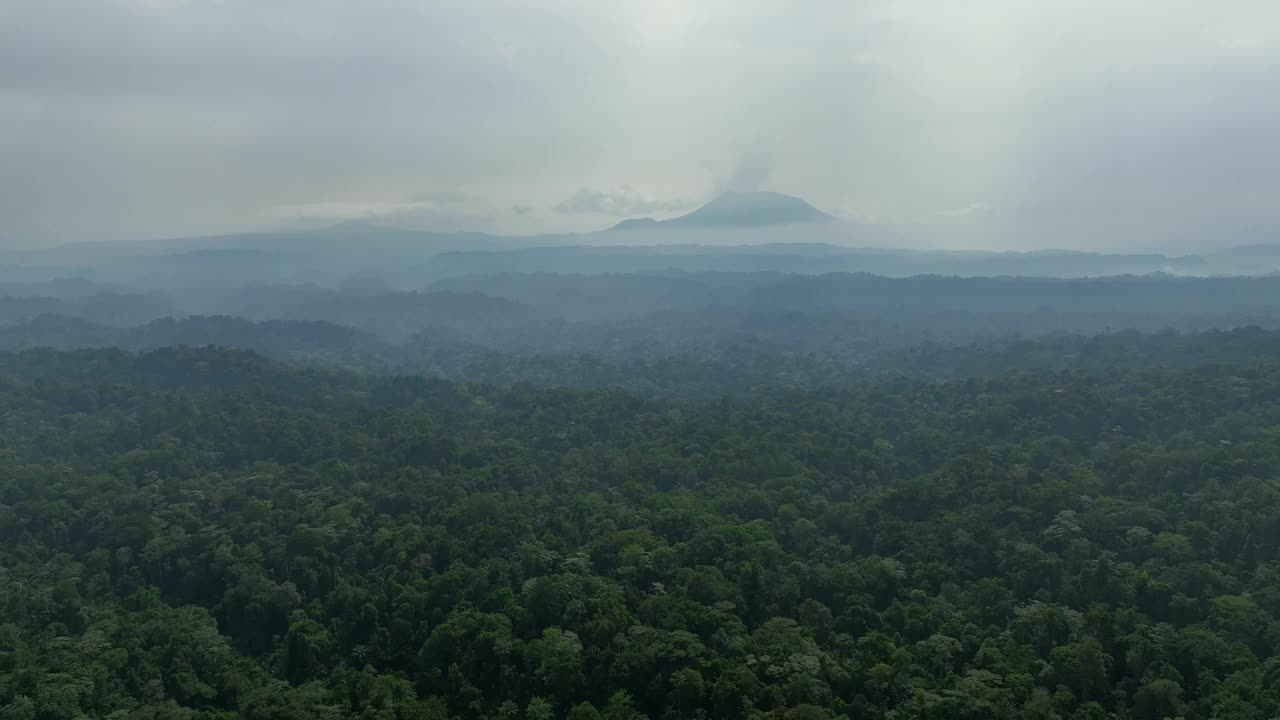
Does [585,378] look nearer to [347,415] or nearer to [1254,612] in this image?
[347,415]

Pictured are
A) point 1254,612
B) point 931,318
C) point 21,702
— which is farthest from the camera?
point 931,318

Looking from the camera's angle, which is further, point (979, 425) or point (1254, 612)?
point (979, 425)

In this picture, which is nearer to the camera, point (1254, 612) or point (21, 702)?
point (21, 702)

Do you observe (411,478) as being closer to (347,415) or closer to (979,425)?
(347,415)

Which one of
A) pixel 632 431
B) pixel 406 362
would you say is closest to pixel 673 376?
pixel 632 431

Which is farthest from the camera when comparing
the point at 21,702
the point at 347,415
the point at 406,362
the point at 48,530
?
the point at 406,362

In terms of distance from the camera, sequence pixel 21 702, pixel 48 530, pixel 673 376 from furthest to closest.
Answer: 1. pixel 673 376
2. pixel 48 530
3. pixel 21 702

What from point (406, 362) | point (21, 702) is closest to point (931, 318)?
point (406, 362)
